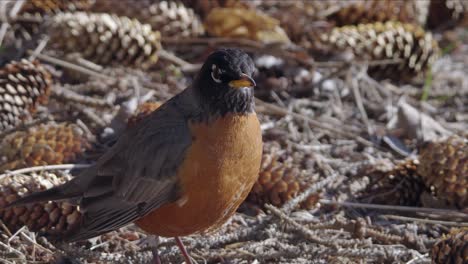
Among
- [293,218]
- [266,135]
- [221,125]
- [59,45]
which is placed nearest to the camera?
[221,125]

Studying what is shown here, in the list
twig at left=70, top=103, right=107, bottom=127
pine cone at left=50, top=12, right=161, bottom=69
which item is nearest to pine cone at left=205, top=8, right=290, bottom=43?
pine cone at left=50, top=12, right=161, bottom=69

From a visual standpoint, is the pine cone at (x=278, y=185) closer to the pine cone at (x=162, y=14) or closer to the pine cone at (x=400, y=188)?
the pine cone at (x=400, y=188)

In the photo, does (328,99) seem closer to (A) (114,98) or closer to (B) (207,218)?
(A) (114,98)

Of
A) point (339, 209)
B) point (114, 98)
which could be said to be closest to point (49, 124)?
point (114, 98)

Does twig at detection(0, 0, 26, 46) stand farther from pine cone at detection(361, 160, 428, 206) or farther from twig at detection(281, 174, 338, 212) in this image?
pine cone at detection(361, 160, 428, 206)

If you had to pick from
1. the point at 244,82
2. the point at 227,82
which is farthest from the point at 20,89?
the point at 244,82
